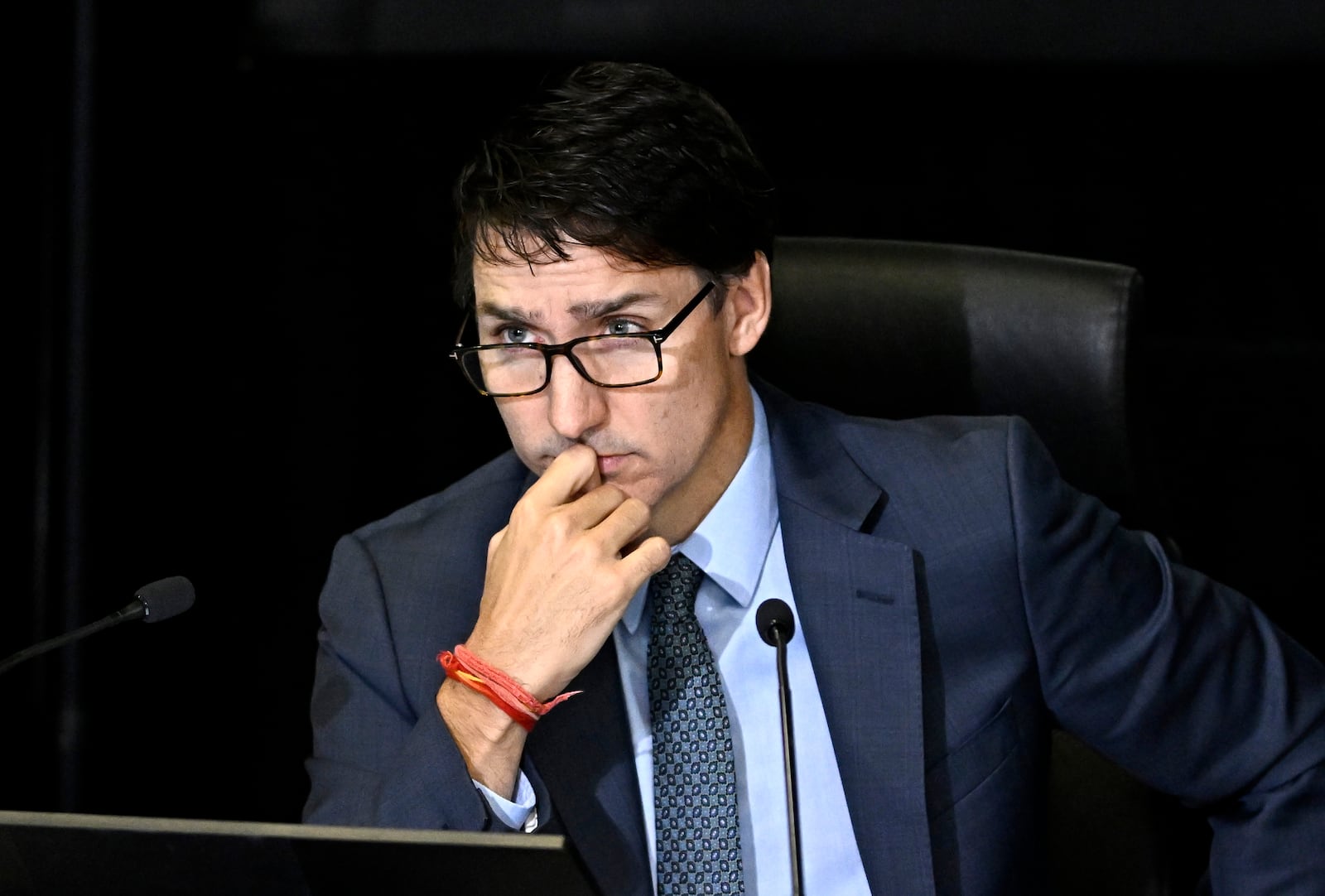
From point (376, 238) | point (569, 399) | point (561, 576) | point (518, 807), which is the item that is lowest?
point (518, 807)

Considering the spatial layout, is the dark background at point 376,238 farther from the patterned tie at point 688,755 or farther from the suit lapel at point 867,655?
the patterned tie at point 688,755

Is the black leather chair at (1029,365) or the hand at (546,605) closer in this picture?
the hand at (546,605)

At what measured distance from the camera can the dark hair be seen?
1.41 metres

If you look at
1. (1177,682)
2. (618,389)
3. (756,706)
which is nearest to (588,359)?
(618,389)

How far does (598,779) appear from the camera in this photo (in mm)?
1472

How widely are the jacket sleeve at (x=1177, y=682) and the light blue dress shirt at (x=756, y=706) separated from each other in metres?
0.25

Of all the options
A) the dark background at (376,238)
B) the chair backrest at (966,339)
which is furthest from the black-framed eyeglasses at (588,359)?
the dark background at (376,238)

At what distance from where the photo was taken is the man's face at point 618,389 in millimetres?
1406

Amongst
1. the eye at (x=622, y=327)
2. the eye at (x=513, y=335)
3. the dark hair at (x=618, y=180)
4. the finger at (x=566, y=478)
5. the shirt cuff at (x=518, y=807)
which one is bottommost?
the shirt cuff at (x=518, y=807)

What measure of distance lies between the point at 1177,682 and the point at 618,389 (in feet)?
2.02

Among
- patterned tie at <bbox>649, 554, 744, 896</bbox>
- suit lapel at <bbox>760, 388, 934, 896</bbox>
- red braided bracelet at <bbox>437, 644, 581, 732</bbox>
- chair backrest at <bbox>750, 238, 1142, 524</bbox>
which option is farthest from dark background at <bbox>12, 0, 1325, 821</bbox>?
red braided bracelet at <bbox>437, 644, 581, 732</bbox>

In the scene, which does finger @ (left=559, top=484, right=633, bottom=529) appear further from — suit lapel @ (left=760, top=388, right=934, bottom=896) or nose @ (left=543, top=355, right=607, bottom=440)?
suit lapel @ (left=760, top=388, right=934, bottom=896)

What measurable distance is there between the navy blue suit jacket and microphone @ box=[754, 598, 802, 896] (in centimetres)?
19

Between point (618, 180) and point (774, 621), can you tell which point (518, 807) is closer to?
point (774, 621)
